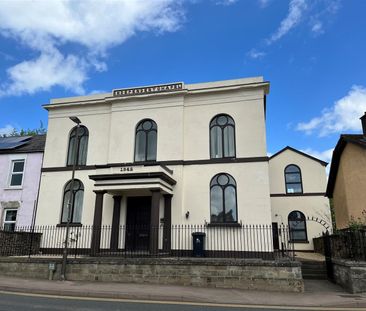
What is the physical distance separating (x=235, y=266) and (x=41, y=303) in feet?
20.9

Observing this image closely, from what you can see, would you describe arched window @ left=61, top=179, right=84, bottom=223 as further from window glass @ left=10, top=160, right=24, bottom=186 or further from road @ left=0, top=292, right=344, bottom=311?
road @ left=0, top=292, right=344, bottom=311

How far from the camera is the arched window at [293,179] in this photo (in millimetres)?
25828

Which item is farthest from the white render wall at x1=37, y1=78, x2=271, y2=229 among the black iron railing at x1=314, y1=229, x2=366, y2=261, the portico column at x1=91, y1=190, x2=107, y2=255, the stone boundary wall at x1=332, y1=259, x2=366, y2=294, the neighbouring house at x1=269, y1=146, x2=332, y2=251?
the neighbouring house at x1=269, y1=146, x2=332, y2=251

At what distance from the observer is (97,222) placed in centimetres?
1598

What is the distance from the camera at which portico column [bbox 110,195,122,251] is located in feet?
53.9

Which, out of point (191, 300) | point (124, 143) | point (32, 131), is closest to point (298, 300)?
point (191, 300)

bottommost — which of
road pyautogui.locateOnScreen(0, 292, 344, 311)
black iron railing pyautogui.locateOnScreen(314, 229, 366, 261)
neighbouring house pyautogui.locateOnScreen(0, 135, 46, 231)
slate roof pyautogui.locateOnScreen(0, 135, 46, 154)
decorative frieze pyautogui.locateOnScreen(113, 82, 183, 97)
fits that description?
road pyautogui.locateOnScreen(0, 292, 344, 311)

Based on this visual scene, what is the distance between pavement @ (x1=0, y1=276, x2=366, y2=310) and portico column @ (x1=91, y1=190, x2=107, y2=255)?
11.4ft

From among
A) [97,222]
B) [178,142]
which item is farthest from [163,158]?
[97,222]

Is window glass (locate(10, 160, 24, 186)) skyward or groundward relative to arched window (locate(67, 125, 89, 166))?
groundward

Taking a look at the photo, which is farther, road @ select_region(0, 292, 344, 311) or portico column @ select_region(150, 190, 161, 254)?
portico column @ select_region(150, 190, 161, 254)

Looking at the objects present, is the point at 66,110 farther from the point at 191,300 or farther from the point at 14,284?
the point at 191,300

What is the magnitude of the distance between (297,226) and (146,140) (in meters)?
14.2

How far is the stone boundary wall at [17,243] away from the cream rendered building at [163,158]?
126 cm
